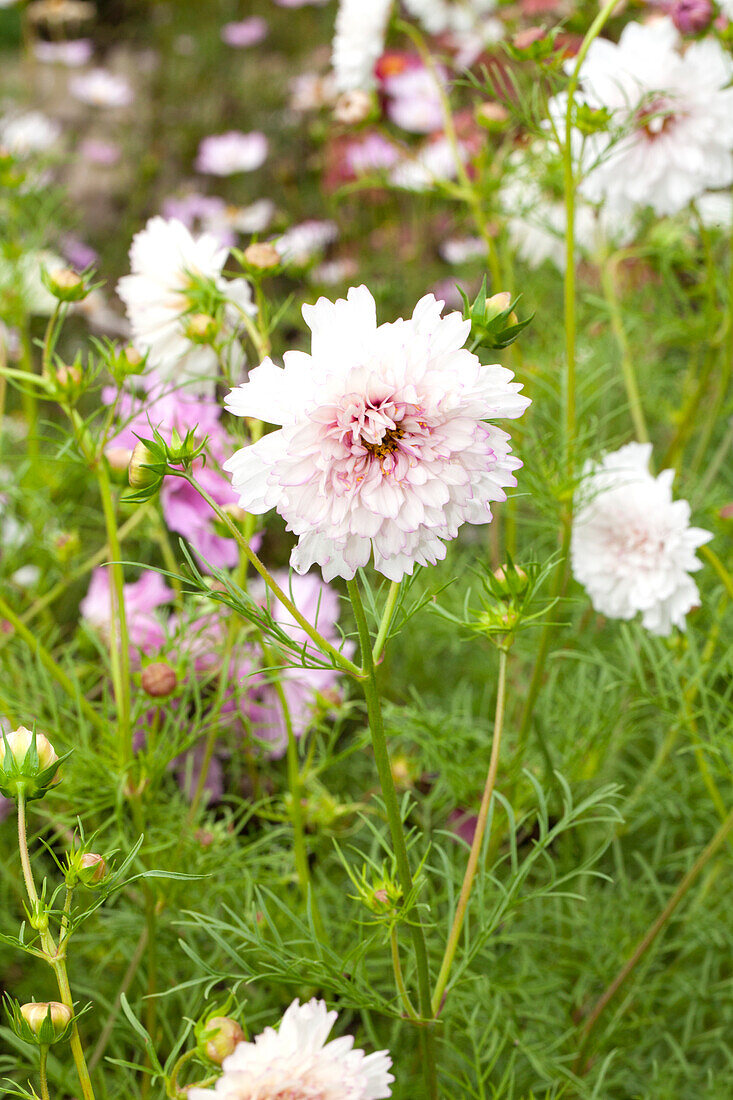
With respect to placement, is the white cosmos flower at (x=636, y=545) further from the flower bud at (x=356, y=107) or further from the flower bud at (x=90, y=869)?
the flower bud at (x=356, y=107)

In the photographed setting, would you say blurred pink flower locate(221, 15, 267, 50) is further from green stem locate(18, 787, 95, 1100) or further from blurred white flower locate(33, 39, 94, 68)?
green stem locate(18, 787, 95, 1100)

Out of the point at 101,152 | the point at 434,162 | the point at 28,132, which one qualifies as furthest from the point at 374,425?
the point at 101,152

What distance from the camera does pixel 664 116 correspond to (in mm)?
594

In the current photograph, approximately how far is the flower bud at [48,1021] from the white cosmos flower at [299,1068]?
0.17 feet

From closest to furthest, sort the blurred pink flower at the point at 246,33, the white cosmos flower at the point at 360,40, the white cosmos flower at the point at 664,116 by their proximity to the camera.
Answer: the white cosmos flower at the point at 664,116, the white cosmos flower at the point at 360,40, the blurred pink flower at the point at 246,33

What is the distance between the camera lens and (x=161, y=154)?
190 centimetres

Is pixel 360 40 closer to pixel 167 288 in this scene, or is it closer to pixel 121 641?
pixel 167 288

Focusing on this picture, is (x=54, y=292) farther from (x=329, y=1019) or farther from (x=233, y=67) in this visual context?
(x=233, y=67)

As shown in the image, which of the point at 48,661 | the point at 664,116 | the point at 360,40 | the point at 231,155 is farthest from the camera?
the point at 231,155

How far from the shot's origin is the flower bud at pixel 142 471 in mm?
351

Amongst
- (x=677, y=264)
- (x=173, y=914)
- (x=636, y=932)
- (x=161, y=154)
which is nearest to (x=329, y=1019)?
(x=173, y=914)

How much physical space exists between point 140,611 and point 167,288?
0.24 m

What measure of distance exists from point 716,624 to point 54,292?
437 millimetres

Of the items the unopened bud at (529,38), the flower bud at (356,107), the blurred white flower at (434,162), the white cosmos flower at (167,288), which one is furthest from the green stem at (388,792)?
the blurred white flower at (434,162)
